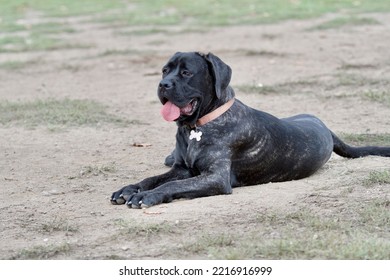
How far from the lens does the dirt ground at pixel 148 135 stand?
6062 millimetres

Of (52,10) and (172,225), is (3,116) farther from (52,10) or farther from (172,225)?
(52,10)

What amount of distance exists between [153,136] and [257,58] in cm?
538

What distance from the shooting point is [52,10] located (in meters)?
25.5

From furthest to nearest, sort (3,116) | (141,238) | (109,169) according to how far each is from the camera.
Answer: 1. (3,116)
2. (109,169)
3. (141,238)

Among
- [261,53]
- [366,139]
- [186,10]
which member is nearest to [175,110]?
[366,139]

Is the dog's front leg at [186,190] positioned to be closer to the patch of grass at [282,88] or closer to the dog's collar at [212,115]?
the dog's collar at [212,115]

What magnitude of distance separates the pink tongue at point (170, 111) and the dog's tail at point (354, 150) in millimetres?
1911

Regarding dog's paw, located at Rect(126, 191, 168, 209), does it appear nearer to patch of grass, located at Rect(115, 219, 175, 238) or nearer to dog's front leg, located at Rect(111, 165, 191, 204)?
dog's front leg, located at Rect(111, 165, 191, 204)

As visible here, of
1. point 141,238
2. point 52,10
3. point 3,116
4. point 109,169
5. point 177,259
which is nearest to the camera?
point 177,259

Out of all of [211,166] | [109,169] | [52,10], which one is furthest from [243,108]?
[52,10]

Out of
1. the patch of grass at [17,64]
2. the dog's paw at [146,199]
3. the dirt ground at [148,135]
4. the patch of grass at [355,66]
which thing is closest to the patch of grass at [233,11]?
the dirt ground at [148,135]

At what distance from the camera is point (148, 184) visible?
7.34 m

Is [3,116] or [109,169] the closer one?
[109,169]

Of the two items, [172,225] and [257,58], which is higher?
[172,225]
